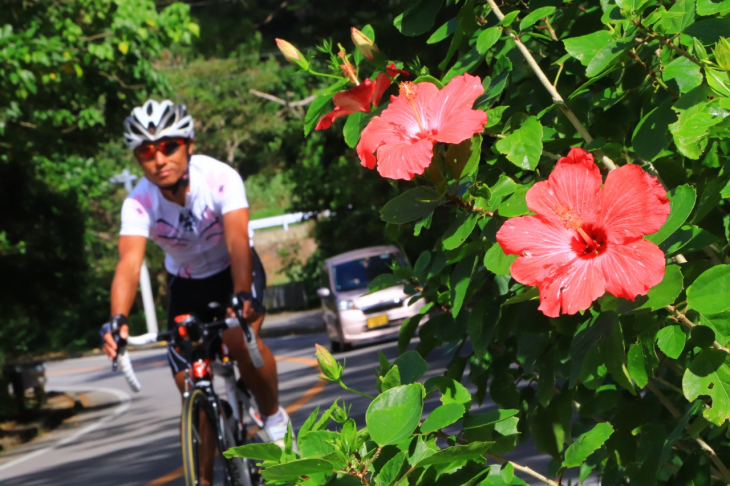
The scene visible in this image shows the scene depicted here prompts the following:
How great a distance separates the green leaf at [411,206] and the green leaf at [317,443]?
372mm

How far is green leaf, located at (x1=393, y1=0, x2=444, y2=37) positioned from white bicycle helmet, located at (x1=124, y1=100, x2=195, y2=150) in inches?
112

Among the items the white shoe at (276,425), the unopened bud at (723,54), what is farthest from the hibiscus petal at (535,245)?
the white shoe at (276,425)

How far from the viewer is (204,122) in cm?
4456

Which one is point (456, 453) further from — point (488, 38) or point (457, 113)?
point (488, 38)

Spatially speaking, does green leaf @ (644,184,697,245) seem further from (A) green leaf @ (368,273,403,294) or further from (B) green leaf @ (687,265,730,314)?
(A) green leaf @ (368,273,403,294)

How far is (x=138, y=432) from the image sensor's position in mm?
11773

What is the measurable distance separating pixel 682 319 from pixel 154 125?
3.51m

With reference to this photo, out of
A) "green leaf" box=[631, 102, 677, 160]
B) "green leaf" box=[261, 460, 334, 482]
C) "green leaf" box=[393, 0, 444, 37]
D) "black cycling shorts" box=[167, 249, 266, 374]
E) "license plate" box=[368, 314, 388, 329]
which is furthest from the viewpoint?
"license plate" box=[368, 314, 388, 329]

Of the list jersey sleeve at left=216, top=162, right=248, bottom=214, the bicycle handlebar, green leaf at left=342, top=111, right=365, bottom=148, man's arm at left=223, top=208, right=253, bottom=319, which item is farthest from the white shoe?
green leaf at left=342, top=111, right=365, bottom=148

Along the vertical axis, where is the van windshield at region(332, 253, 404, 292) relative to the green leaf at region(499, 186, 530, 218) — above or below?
below

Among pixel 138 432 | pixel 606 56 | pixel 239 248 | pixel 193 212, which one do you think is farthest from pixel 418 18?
pixel 138 432

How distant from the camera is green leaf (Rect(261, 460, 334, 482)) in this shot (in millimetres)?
1214

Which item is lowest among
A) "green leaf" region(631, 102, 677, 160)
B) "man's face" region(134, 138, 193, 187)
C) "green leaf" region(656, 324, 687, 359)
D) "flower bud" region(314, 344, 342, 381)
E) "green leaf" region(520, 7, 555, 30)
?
"green leaf" region(656, 324, 687, 359)

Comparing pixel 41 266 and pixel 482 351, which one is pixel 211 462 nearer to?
pixel 482 351
